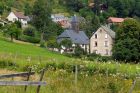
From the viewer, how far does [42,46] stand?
7100 cm

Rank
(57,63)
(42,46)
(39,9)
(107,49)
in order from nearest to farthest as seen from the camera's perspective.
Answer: (57,63) < (42,46) < (107,49) < (39,9)

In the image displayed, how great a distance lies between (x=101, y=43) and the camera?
A: 295 ft

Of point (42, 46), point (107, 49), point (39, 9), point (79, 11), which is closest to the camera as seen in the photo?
point (42, 46)

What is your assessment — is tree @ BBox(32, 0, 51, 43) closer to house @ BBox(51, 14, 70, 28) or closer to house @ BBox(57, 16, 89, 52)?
house @ BBox(57, 16, 89, 52)

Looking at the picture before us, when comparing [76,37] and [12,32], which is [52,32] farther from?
[12,32]

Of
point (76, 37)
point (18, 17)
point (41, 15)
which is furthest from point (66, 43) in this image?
point (18, 17)

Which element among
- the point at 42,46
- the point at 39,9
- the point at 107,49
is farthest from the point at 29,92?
the point at 39,9

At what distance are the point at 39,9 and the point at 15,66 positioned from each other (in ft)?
237

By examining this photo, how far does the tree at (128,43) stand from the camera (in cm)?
6425

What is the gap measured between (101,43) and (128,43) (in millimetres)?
22980

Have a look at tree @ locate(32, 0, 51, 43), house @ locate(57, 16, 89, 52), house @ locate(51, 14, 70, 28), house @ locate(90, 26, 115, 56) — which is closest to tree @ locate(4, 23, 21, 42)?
house @ locate(57, 16, 89, 52)

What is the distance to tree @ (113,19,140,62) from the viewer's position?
64250mm

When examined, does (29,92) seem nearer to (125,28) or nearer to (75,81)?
(75,81)

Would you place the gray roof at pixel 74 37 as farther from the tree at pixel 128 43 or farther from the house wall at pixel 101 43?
the tree at pixel 128 43
